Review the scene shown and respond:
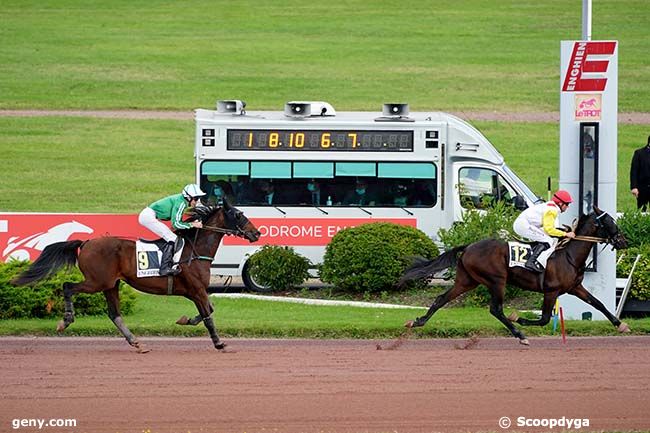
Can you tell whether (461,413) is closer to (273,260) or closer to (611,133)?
(611,133)

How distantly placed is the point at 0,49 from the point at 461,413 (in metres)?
36.3

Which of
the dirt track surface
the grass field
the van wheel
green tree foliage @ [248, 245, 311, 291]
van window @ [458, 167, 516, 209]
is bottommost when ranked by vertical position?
the dirt track surface

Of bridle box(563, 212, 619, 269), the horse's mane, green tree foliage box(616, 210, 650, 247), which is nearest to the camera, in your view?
the horse's mane

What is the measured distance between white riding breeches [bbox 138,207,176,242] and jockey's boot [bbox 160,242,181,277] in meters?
0.13

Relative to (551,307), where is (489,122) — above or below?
above

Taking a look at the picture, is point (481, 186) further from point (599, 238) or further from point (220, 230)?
point (220, 230)

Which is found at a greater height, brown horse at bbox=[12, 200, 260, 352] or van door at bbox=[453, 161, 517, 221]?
van door at bbox=[453, 161, 517, 221]

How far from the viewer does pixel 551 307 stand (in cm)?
1620

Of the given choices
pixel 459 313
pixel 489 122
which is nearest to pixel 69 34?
pixel 489 122

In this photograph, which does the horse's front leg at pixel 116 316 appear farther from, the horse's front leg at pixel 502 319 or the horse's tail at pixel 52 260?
the horse's front leg at pixel 502 319

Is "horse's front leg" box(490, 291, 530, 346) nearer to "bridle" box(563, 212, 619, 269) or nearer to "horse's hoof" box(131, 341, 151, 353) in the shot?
"bridle" box(563, 212, 619, 269)

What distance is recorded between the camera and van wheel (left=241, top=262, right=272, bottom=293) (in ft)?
69.4

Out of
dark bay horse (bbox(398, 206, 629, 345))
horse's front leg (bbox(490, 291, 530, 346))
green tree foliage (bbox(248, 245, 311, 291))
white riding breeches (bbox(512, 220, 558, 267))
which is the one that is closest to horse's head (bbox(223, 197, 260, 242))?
dark bay horse (bbox(398, 206, 629, 345))

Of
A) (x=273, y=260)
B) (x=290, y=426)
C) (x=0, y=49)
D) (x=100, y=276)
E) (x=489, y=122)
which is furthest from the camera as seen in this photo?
(x=0, y=49)
